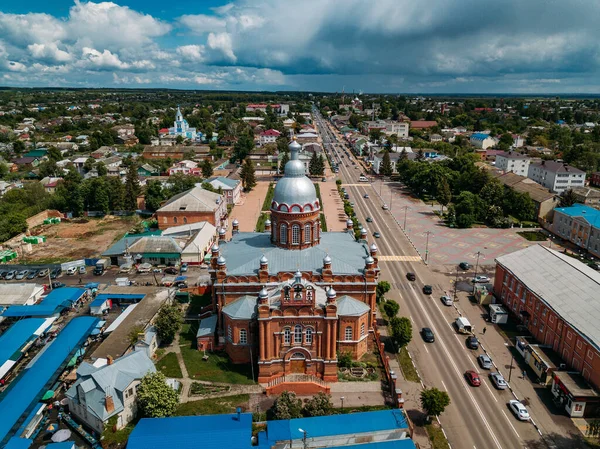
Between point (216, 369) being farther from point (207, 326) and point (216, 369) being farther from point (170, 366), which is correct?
point (207, 326)

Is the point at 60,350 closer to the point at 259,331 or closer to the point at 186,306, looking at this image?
the point at 186,306

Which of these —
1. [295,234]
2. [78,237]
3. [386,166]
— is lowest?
[78,237]

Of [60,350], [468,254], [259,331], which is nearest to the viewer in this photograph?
[259,331]

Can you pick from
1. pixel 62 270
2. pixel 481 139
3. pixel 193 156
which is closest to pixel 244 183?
pixel 193 156

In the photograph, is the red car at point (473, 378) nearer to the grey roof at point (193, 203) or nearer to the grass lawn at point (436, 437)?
the grass lawn at point (436, 437)

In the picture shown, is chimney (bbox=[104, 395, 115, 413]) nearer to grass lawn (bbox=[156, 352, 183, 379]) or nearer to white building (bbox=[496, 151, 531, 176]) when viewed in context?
grass lawn (bbox=[156, 352, 183, 379])

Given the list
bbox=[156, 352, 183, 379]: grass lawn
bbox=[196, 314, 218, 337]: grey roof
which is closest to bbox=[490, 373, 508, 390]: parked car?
bbox=[196, 314, 218, 337]: grey roof

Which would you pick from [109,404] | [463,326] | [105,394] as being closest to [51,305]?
[105,394]
